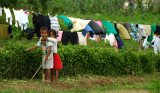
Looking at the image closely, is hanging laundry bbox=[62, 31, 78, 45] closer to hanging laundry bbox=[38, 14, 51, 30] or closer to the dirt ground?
hanging laundry bbox=[38, 14, 51, 30]

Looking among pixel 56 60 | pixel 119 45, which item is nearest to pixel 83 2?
pixel 119 45

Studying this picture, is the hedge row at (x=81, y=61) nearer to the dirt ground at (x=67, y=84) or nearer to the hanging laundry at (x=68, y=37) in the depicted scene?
the dirt ground at (x=67, y=84)

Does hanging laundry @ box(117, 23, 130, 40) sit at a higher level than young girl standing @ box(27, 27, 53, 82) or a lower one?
higher

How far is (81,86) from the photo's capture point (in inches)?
318

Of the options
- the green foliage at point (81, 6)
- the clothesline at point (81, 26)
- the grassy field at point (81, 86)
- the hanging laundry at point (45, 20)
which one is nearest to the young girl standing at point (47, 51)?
the grassy field at point (81, 86)

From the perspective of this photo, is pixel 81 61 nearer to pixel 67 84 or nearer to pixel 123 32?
pixel 67 84

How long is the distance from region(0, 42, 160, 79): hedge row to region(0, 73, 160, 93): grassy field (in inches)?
17.0

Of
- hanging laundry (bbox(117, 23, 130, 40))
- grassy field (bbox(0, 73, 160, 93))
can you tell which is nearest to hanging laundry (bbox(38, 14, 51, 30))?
grassy field (bbox(0, 73, 160, 93))

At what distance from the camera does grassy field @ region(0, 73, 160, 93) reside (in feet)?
20.6

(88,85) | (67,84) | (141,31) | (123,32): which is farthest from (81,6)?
(67,84)

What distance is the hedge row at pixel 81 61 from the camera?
790 centimetres

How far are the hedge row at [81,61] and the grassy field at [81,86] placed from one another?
17.0 inches

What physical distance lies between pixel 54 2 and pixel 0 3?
555 cm

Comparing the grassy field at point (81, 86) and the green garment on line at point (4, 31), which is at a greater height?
the green garment on line at point (4, 31)
